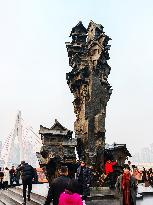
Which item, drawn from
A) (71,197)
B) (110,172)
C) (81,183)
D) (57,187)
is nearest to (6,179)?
(110,172)

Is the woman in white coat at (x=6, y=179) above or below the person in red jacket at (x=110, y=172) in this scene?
below

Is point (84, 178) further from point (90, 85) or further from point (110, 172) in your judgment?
point (90, 85)

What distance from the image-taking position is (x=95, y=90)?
635 inches

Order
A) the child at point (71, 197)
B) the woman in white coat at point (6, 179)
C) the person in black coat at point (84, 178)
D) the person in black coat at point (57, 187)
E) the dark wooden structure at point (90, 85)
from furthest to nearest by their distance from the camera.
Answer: the woman in white coat at point (6, 179) < the dark wooden structure at point (90, 85) < the person in black coat at point (84, 178) < the person in black coat at point (57, 187) < the child at point (71, 197)

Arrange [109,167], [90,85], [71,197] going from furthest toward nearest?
[90,85] < [109,167] < [71,197]

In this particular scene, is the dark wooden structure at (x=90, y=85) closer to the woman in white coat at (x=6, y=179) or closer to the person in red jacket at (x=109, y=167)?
the person in red jacket at (x=109, y=167)

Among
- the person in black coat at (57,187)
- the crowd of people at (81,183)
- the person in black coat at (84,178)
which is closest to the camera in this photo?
the crowd of people at (81,183)

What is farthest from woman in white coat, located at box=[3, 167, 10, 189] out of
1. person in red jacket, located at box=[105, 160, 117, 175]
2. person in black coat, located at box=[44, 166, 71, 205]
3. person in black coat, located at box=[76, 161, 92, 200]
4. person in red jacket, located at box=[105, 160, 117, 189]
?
person in black coat, located at box=[44, 166, 71, 205]

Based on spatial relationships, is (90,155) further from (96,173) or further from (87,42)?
(87,42)

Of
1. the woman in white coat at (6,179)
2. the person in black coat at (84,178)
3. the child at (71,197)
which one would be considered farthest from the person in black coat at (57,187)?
the woman in white coat at (6,179)

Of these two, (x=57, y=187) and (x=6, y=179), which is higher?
(x=57, y=187)

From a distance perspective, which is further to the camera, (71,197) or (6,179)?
(6,179)

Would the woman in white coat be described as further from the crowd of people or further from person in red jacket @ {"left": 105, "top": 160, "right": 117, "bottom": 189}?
person in red jacket @ {"left": 105, "top": 160, "right": 117, "bottom": 189}

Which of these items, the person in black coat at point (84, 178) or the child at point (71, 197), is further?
the person in black coat at point (84, 178)
